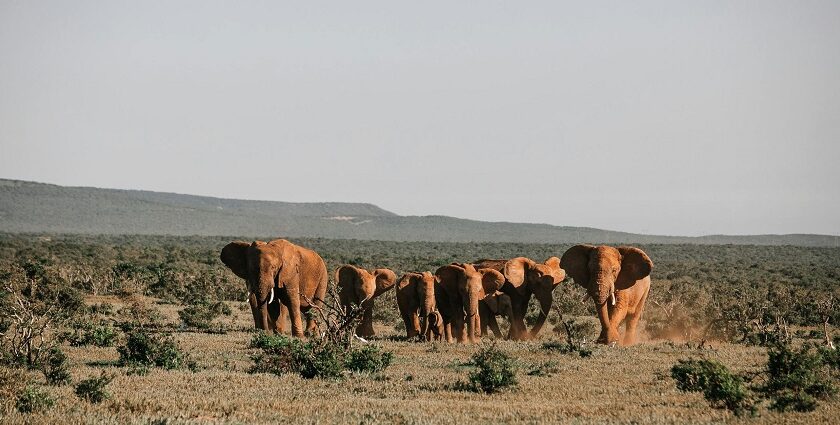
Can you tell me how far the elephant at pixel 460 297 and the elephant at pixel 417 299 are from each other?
32 centimetres

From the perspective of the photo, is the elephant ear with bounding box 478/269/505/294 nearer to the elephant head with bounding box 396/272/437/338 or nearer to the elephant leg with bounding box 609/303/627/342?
the elephant head with bounding box 396/272/437/338

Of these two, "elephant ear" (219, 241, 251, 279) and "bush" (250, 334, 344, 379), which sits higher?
"elephant ear" (219, 241, 251, 279)

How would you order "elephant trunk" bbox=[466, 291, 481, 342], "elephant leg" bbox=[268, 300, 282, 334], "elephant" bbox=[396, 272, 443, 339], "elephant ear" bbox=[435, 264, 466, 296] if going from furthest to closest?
1. "elephant leg" bbox=[268, 300, 282, 334]
2. "elephant ear" bbox=[435, 264, 466, 296]
3. "elephant" bbox=[396, 272, 443, 339]
4. "elephant trunk" bbox=[466, 291, 481, 342]

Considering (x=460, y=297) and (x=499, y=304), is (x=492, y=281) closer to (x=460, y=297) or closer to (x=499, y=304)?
(x=460, y=297)

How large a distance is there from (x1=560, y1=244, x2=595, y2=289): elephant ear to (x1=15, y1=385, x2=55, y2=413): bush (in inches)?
656

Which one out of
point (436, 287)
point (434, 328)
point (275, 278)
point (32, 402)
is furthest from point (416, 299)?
point (32, 402)

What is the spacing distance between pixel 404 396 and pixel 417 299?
11.7 metres

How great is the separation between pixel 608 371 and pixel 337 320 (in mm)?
5454

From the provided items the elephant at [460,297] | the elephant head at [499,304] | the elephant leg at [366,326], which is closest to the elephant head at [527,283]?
the elephant head at [499,304]

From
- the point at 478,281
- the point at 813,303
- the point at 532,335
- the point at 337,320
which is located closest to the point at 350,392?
the point at 337,320

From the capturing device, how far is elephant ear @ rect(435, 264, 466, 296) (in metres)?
28.0

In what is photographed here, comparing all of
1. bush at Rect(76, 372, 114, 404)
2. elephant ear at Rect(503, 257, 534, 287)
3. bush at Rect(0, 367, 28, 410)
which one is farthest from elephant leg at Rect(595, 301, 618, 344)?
bush at Rect(0, 367, 28, 410)

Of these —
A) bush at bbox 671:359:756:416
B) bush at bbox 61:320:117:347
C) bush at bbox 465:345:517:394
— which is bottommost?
bush at bbox 61:320:117:347

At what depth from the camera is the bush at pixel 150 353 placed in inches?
756
